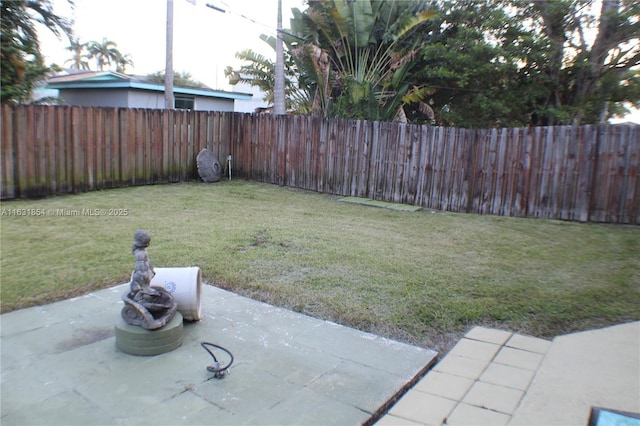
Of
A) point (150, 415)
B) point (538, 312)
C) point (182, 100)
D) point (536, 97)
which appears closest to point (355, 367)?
point (150, 415)

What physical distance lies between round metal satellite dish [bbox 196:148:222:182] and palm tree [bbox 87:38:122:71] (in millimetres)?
45869

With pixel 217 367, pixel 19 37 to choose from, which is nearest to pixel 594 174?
pixel 217 367

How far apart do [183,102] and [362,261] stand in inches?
577

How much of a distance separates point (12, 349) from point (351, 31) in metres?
12.8

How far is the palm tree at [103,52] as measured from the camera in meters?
52.4

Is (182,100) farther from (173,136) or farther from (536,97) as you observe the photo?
(536,97)

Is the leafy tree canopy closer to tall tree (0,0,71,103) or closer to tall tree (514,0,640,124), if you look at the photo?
tall tree (514,0,640,124)

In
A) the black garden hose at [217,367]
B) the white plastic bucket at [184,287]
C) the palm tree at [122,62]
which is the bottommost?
the black garden hose at [217,367]

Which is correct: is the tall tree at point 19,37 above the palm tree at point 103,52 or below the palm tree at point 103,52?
below

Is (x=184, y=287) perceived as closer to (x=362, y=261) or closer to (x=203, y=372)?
(x=203, y=372)

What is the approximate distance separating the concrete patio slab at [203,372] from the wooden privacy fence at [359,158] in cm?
622

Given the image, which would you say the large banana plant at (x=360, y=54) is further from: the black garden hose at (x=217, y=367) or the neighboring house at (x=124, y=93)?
the black garden hose at (x=217, y=367)

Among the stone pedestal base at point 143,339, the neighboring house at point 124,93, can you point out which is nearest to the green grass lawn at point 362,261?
the stone pedestal base at point 143,339

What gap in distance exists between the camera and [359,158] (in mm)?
11367
